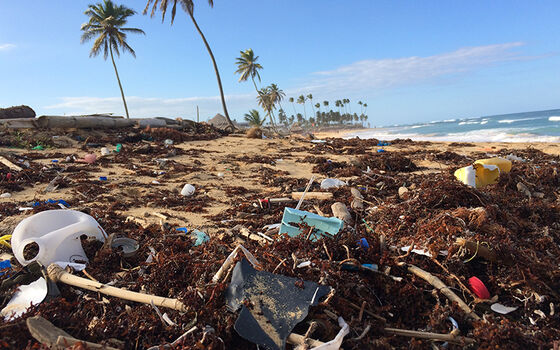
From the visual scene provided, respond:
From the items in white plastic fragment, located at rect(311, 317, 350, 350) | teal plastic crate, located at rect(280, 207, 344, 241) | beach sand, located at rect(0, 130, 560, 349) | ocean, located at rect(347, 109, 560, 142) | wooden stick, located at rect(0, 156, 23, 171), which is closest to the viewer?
white plastic fragment, located at rect(311, 317, 350, 350)

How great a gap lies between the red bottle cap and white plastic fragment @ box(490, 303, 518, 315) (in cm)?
7

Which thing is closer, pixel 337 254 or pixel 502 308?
pixel 502 308

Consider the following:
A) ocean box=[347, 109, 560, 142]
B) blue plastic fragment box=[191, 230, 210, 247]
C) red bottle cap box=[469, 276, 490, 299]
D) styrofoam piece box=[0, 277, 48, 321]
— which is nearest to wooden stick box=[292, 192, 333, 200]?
Answer: blue plastic fragment box=[191, 230, 210, 247]

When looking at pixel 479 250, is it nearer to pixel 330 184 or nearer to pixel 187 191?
pixel 330 184

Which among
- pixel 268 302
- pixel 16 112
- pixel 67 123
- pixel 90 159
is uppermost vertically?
pixel 16 112

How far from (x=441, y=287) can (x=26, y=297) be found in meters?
2.78

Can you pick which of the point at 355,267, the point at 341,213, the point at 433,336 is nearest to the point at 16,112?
the point at 341,213

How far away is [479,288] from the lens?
81.2 inches

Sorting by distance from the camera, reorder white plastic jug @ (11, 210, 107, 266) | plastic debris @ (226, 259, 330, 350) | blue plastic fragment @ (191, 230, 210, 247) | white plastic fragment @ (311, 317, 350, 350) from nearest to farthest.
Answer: white plastic fragment @ (311, 317, 350, 350) → plastic debris @ (226, 259, 330, 350) → white plastic jug @ (11, 210, 107, 266) → blue plastic fragment @ (191, 230, 210, 247)

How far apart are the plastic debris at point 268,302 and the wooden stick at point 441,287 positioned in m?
0.75

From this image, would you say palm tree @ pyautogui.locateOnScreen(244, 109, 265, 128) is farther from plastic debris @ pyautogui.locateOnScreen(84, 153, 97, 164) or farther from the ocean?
plastic debris @ pyautogui.locateOnScreen(84, 153, 97, 164)

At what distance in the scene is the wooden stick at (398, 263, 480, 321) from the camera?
191 centimetres

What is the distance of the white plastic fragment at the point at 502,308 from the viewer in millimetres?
1954

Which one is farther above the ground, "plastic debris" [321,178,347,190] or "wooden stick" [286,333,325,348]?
"plastic debris" [321,178,347,190]
